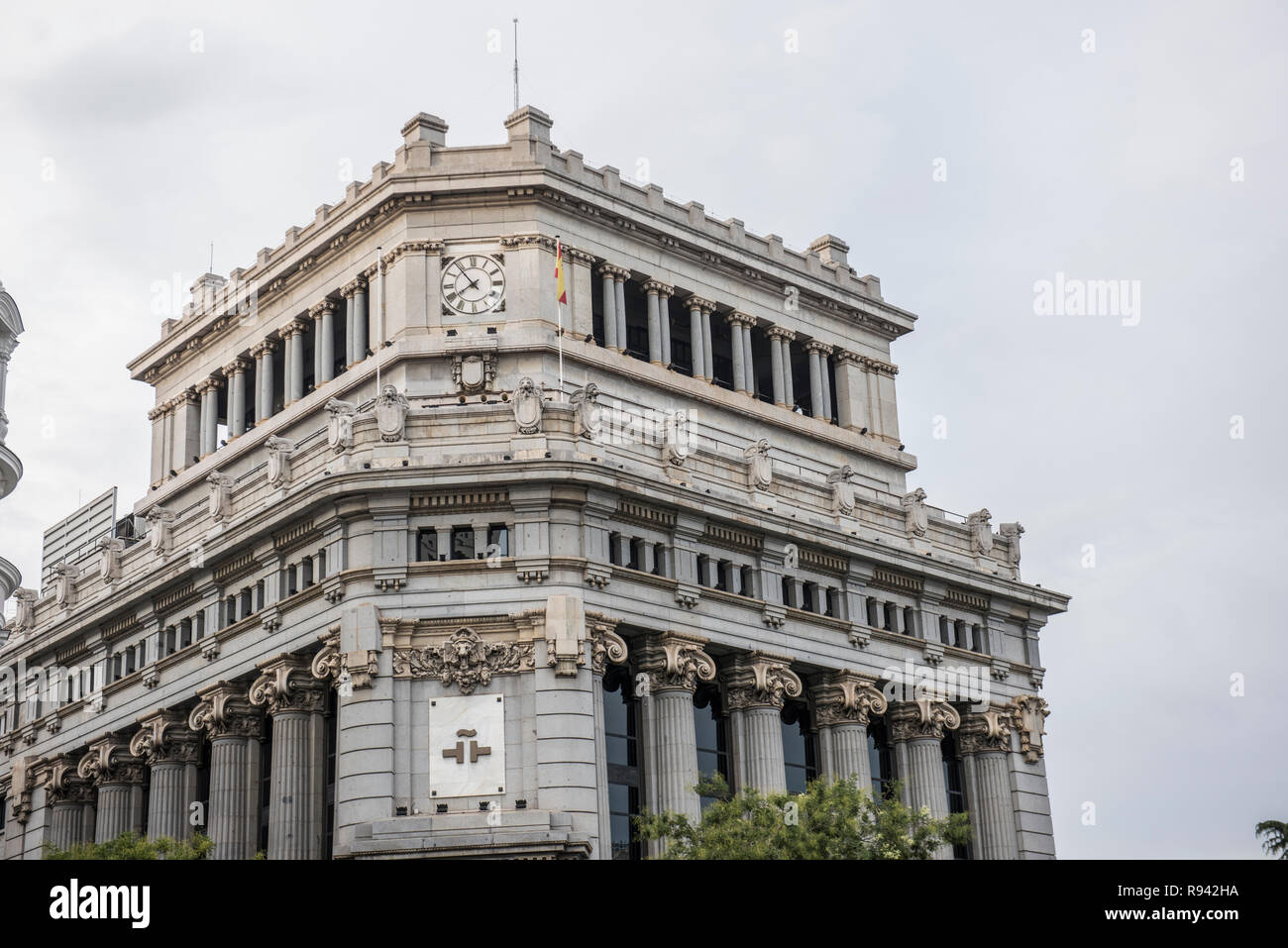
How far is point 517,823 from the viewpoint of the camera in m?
61.2

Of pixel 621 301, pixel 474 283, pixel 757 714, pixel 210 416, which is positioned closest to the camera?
pixel 757 714

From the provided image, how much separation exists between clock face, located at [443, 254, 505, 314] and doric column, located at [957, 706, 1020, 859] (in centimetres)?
2475

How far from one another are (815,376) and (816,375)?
0.09 m

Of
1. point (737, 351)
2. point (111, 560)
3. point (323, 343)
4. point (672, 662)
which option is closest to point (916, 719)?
point (672, 662)

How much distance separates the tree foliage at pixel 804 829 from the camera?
5762cm

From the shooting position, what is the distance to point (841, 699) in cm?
7281

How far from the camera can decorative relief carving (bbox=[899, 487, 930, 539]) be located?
3093 inches

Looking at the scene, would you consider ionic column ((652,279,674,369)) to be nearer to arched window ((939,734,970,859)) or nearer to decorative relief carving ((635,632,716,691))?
decorative relief carving ((635,632,716,691))

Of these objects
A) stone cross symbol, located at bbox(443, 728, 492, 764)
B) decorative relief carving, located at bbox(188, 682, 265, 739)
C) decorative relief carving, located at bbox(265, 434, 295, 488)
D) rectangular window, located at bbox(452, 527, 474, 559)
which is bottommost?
stone cross symbol, located at bbox(443, 728, 492, 764)

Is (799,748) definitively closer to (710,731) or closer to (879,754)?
(879,754)

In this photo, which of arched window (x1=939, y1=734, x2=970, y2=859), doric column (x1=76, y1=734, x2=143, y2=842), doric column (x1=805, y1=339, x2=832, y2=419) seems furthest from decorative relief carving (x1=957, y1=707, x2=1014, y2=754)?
doric column (x1=76, y1=734, x2=143, y2=842)
